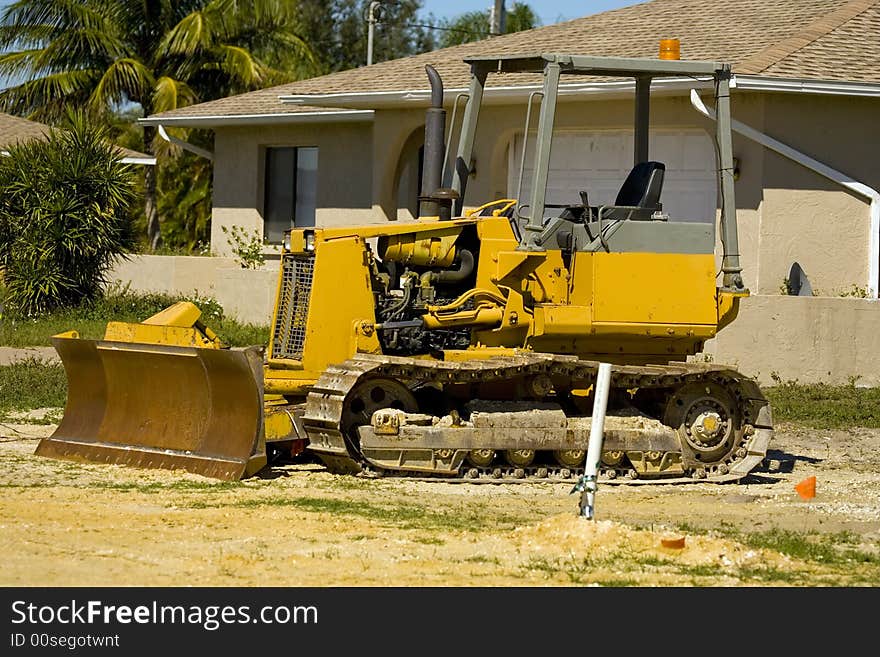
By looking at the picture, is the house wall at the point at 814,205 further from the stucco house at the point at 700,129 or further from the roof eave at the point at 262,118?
the roof eave at the point at 262,118

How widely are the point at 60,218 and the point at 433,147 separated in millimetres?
14215

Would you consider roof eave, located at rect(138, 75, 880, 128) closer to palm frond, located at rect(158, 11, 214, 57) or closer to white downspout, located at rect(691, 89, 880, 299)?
white downspout, located at rect(691, 89, 880, 299)

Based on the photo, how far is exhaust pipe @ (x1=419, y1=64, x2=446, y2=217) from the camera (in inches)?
453

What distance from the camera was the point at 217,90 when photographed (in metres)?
36.0

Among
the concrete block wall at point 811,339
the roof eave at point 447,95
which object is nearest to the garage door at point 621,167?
the roof eave at point 447,95

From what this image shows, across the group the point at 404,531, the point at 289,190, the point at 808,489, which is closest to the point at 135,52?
the point at 289,190

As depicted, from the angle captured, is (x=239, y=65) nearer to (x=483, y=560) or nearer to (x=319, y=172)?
(x=319, y=172)

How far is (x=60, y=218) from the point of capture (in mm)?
24500

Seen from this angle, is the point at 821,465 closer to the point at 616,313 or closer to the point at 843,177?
the point at 616,313

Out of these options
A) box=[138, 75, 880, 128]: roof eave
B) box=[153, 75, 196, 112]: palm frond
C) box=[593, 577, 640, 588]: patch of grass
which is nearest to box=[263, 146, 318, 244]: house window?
box=[138, 75, 880, 128]: roof eave

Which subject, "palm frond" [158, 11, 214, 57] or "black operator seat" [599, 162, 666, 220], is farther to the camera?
"palm frond" [158, 11, 214, 57]

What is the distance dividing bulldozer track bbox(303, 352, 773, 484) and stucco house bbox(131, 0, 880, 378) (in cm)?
495

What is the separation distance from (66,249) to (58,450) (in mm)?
13417
